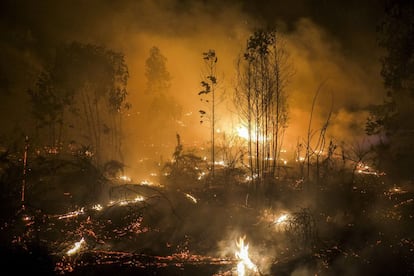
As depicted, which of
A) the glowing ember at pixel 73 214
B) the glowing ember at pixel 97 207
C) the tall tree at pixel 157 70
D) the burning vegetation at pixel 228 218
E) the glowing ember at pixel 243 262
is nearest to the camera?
the glowing ember at pixel 243 262

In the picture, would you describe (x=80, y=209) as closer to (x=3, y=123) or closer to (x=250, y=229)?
(x=250, y=229)

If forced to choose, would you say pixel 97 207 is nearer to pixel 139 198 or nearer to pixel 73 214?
pixel 73 214

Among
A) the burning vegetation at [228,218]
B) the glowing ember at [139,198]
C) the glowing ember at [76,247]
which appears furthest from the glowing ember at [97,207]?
the glowing ember at [76,247]

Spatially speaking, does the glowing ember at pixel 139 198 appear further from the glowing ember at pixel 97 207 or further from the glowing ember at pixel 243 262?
the glowing ember at pixel 243 262

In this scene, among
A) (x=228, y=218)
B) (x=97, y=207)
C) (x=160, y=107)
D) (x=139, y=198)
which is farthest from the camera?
(x=160, y=107)

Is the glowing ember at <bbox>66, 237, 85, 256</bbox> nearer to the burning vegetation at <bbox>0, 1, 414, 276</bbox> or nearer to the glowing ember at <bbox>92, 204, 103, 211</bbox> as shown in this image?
the burning vegetation at <bbox>0, 1, 414, 276</bbox>

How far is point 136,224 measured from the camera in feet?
30.5

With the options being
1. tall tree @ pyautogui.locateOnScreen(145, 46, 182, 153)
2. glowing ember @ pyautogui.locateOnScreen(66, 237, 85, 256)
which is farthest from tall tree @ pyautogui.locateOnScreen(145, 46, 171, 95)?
glowing ember @ pyautogui.locateOnScreen(66, 237, 85, 256)

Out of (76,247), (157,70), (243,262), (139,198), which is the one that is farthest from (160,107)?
(243,262)

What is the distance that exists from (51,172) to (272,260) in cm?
781

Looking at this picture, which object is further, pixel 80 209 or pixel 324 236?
pixel 80 209

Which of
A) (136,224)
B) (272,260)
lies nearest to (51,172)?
(136,224)

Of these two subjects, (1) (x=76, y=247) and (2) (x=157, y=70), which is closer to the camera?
(1) (x=76, y=247)

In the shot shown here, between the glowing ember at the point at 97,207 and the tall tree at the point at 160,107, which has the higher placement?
the tall tree at the point at 160,107
